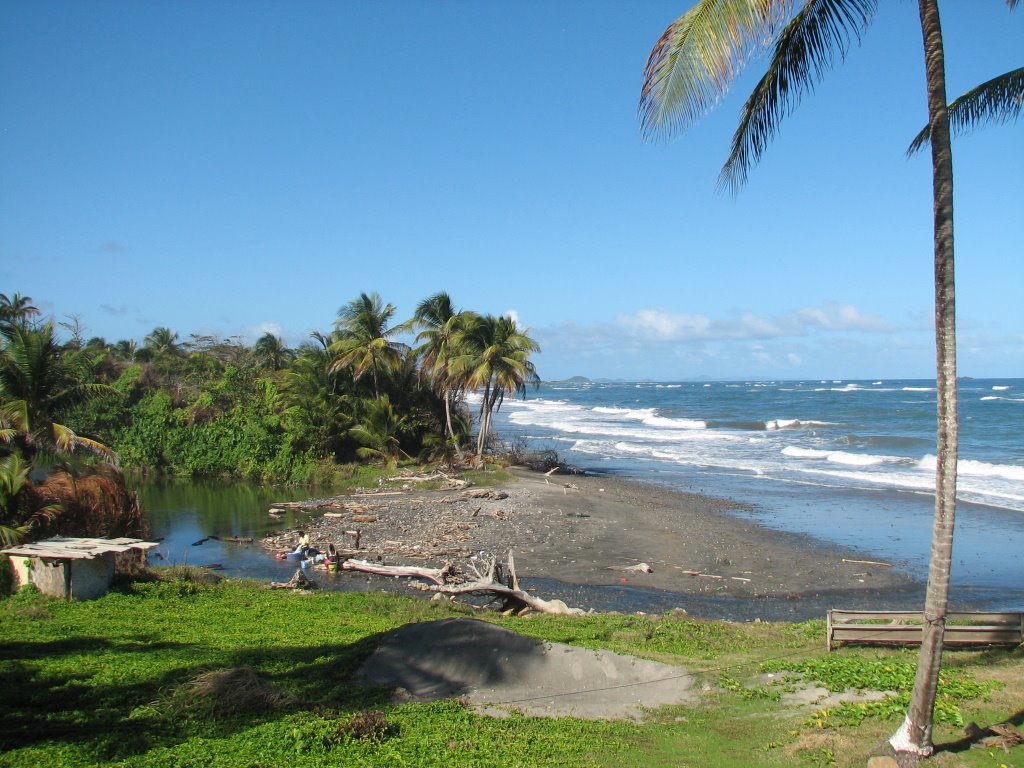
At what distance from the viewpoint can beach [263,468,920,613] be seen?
17.5 m

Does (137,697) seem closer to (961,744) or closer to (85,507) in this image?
(961,744)

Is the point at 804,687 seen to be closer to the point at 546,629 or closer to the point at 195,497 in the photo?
the point at 546,629

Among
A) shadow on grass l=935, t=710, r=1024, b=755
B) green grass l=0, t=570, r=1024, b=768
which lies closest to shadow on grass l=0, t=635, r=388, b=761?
green grass l=0, t=570, r=1024, b=768

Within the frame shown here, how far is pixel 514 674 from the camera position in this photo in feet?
31.4

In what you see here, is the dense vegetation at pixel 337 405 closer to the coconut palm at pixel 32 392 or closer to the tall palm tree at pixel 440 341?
the tall palm tree at pixel 440 341

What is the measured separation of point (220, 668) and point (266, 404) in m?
30.5

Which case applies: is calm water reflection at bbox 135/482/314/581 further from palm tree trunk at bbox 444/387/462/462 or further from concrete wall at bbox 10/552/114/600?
palm tree trunk at bbox 444/387/462/462

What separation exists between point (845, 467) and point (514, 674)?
33.2m

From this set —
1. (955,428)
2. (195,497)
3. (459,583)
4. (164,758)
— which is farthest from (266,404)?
(955,428)

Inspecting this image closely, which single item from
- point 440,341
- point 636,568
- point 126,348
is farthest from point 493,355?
point 126,348

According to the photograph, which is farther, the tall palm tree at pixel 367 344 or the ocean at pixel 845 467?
the tall palm tree at pixel 367 344

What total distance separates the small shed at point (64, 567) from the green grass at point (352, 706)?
30.1 inches

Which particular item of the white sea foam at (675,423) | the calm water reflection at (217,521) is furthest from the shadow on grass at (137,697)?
the white sea foam at (675,423)

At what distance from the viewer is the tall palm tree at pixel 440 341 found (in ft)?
115
